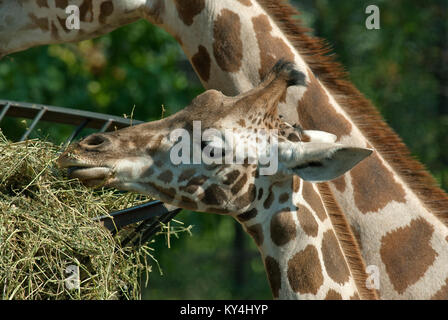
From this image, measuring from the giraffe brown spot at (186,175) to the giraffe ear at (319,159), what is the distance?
373mm

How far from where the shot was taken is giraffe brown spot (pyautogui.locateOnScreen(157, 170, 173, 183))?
3.30 metres

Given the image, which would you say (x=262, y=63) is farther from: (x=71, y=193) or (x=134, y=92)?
(x=134, y=92)

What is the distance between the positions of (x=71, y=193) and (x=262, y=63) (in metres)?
1.36

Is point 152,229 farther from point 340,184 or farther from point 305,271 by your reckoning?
point 340,184

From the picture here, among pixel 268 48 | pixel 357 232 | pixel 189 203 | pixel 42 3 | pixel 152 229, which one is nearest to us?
pixel 189 203

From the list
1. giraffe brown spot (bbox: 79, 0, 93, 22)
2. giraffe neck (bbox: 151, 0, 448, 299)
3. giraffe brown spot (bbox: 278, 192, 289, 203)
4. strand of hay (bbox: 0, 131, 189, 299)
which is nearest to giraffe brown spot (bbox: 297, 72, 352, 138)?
giraffe neck (bbox: 151, 0, 448, 299)

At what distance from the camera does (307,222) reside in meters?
3.24

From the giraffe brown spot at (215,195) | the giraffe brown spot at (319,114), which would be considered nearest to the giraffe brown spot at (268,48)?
the giraffe brown spot at (319,114)

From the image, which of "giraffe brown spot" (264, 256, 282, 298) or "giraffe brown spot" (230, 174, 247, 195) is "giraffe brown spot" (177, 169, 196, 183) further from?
"giraffe brown spot" (264, 256, 282, 298)

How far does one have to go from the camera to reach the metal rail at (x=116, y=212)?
3254 mm

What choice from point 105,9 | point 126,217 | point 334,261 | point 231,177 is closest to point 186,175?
point 231,177

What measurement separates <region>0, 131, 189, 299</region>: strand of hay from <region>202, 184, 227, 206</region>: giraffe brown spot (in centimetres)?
40

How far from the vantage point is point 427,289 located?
141 inches

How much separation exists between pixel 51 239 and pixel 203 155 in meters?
0.70
